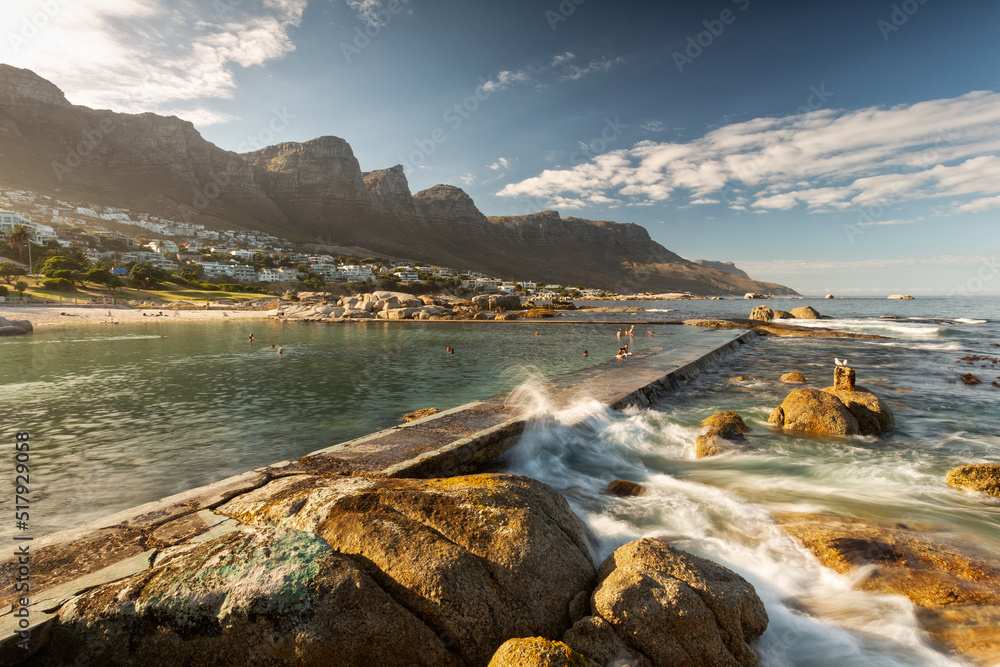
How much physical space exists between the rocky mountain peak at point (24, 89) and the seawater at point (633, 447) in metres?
228

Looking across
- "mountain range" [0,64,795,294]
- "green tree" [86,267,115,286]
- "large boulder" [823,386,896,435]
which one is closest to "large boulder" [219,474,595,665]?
"large boulder" [823,386,896,435]

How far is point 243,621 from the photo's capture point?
9.33 feet

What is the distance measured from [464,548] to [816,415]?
1051cm

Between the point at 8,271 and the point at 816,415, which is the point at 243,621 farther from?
the point at 8,271

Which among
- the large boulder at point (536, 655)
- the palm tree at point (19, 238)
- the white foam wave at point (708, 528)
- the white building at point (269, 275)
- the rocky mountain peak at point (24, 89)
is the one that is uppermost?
the rocky mountain peak at point (24, 89)

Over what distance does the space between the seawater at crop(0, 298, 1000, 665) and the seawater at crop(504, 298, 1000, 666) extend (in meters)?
0.03

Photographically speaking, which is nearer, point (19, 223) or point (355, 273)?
point (19, 223)

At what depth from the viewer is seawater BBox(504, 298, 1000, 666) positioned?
13.6 feet

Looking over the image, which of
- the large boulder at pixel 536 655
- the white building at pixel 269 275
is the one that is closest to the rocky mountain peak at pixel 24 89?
the white building at pixel 269 275

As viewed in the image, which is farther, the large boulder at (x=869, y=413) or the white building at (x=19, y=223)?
the white building at (x=19, y=223)

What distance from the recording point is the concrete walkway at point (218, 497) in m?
3.21

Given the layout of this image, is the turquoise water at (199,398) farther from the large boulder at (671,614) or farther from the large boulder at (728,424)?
the large boulder at (671,614)

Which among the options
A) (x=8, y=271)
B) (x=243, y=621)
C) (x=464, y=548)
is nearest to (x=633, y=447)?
(x=464, y=548)

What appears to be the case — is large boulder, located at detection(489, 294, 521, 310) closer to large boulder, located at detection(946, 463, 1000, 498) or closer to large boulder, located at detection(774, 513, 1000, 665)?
large boulder, located at detection(946, 463, 1000, 498)
